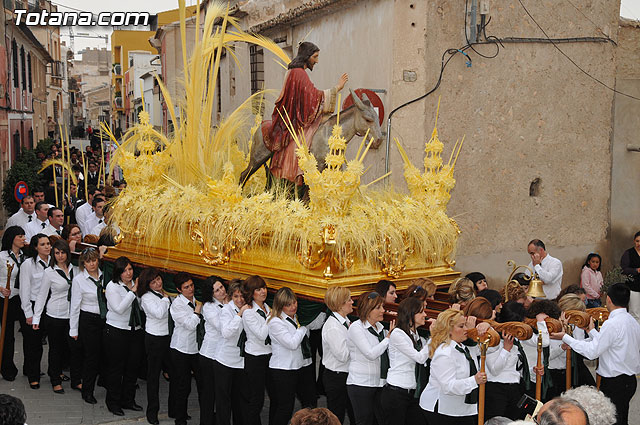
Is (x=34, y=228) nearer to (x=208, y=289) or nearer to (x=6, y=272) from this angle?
(x=6, y=272)

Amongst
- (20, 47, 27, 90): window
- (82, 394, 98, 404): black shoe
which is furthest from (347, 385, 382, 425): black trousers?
(20, 47, 27, 90): window

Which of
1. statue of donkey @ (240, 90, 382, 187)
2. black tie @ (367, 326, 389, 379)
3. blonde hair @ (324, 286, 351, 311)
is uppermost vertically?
statue of donkey @ (240, 90, 382, 187)

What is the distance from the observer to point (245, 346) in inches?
254

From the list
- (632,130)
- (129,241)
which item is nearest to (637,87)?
(632,130)

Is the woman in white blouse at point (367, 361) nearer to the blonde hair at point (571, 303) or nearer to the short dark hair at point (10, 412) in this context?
the blonde hair at point (571, 303)

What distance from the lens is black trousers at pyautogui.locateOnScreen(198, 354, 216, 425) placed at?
6.73 m

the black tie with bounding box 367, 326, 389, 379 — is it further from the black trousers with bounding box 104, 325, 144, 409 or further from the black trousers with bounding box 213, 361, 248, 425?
the black trousers with bounding box 104, 325, 144, 409

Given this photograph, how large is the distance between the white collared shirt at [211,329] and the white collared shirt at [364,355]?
1.25 metres

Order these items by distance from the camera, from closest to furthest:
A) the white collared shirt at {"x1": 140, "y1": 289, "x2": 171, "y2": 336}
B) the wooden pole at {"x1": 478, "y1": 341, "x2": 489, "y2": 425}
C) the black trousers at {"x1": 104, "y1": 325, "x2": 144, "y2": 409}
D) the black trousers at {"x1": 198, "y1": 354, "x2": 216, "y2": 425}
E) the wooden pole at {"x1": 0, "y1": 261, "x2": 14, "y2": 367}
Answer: the wooden pole at {"x1": 478, "y1": 341, "x2": 489, "y2": 425} → the black trousers at {"x1": 198, "y1": 354, "x2": 216, "y2": 425} → the white collared shirt at {"x1": 140, "y1": 289, "x2": 171, "y2": 336} → the black trousers at {"x1": 104, "y1": 325, "x2": 144, "y2": 409} → the wooden pole at {"x1": 0, "y1": 261, "x2": 14, "y2": 367}

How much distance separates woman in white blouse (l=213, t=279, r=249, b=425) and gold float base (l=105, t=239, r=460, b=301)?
0.39 metres

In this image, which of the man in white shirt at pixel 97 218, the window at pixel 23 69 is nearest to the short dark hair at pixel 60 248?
the man in white shirt at pixel 97 218

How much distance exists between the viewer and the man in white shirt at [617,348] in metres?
5.71

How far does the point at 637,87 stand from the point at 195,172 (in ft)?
23.5

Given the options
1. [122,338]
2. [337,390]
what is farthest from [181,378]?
[337,390]
